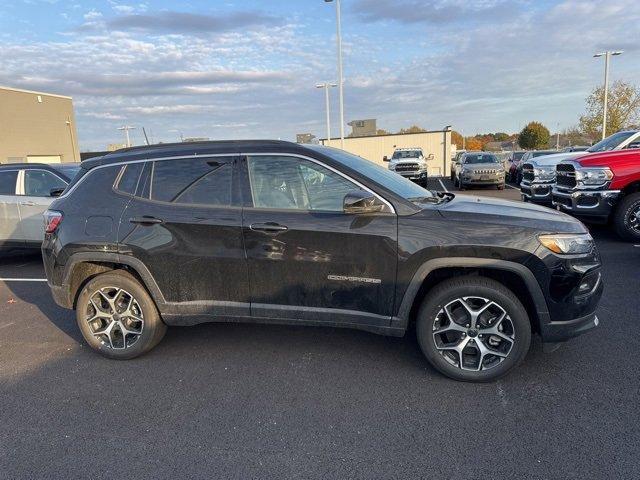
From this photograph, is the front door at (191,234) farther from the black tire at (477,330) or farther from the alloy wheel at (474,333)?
the alloy wheel at (474,333)

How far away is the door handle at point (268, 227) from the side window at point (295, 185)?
168mm

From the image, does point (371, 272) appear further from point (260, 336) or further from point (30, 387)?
point (30, 387)

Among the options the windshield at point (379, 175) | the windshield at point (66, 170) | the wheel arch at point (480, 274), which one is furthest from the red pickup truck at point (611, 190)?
the windshield at point (66, 170)

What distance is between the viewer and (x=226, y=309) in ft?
12.2

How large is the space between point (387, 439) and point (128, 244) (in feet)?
8.57

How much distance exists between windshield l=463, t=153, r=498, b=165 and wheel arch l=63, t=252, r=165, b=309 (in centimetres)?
1812

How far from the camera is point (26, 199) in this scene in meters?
7.56

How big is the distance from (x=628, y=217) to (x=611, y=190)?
1.80ft

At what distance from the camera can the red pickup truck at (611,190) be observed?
24.8 ft

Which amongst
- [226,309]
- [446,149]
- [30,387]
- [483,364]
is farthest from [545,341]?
[446,149]

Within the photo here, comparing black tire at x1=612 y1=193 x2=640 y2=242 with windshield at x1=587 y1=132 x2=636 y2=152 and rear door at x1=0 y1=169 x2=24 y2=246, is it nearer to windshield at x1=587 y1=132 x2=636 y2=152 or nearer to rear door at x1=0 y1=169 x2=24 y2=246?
windshield at x1=587 y1=132 x2=636 y2=152

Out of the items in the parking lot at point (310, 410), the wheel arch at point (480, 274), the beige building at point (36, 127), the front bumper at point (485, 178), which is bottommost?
the parking lot at point (310, 410)

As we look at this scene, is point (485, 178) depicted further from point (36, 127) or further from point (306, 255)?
point (36, 127)

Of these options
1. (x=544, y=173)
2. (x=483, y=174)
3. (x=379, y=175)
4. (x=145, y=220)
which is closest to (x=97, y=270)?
(x=145, y=220)
